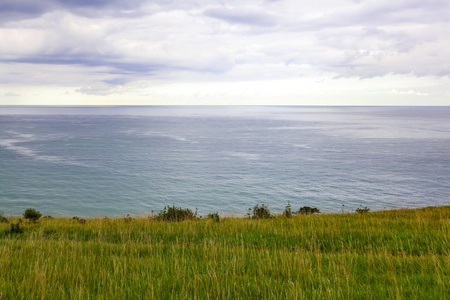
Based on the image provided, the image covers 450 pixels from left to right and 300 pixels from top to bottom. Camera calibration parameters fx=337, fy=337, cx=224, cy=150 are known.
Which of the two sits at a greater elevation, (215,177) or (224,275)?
(224,275)

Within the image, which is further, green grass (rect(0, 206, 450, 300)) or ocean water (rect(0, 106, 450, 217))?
ocean water (rect(0, 106, 450, 217))

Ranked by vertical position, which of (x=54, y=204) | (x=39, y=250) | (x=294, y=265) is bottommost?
(x=54, y=204)

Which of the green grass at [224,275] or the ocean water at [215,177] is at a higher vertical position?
the green grass at [224,275]

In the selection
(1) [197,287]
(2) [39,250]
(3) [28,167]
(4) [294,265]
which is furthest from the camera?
(3) [28,167]

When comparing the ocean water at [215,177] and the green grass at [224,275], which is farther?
the ocean water at [215,177]

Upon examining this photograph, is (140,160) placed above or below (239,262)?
below

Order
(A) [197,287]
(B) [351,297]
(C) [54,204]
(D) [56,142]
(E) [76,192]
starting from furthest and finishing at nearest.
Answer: (D) [56,142], (E) [76,192], (C) [54,204], (A) [197,287], (B) [351,297]

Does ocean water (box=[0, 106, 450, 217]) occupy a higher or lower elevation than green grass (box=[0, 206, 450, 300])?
lower

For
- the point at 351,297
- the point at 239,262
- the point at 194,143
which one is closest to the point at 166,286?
the point at 239,262

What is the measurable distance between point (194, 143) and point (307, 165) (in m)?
47.7

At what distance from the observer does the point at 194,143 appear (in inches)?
4392

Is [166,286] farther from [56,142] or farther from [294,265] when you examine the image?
[56,142]

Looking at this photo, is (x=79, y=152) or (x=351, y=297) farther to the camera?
(x=79, y=152)

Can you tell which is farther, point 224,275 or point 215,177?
point 215,177
